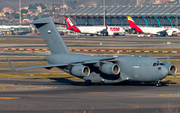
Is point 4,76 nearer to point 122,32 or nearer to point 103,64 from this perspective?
point 103,64

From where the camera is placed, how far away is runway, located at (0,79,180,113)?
23636 millimetres

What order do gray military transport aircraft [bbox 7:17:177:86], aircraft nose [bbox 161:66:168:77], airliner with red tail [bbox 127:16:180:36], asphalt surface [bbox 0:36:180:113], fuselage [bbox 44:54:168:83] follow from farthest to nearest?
airliner with red tail [bbox 127:16:180:36] → gray military transport aircraft [bbox 7:17:177:86] → fuselage [bbox 44:54:168:83] → aircraft nose [bbox 161:66:168:77] → asphalt surface [bbox 0:36:180:113]

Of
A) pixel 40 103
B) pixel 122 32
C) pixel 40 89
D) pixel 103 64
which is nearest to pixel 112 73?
pixel 103 64

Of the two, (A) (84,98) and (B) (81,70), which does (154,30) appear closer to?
(B) (81,70)

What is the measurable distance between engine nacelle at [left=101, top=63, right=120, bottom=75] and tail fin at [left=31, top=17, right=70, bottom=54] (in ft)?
20.8

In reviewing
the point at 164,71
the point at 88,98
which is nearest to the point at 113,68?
the point at 164,71

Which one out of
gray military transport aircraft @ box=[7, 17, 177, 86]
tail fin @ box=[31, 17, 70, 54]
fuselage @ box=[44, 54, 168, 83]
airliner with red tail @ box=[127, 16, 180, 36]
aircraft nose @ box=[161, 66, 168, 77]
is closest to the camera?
aircraft nose @ box=[161, 66, 168, 77]

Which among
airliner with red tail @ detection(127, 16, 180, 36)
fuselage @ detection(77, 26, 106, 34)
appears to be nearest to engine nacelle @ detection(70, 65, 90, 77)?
airliner with red tail @ detection(127, 16, 180, 36)

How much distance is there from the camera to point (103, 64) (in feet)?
118

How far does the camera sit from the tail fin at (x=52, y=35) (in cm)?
3997

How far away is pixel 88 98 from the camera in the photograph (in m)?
28.5

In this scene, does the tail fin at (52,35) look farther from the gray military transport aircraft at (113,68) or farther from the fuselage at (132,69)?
the fuselage at (132,69)

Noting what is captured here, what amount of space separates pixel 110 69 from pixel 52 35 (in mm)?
9198

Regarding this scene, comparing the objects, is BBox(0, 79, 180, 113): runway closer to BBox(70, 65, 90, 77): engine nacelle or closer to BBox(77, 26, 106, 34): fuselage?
BBox(70, 65, 90, 77): engine nacelle
